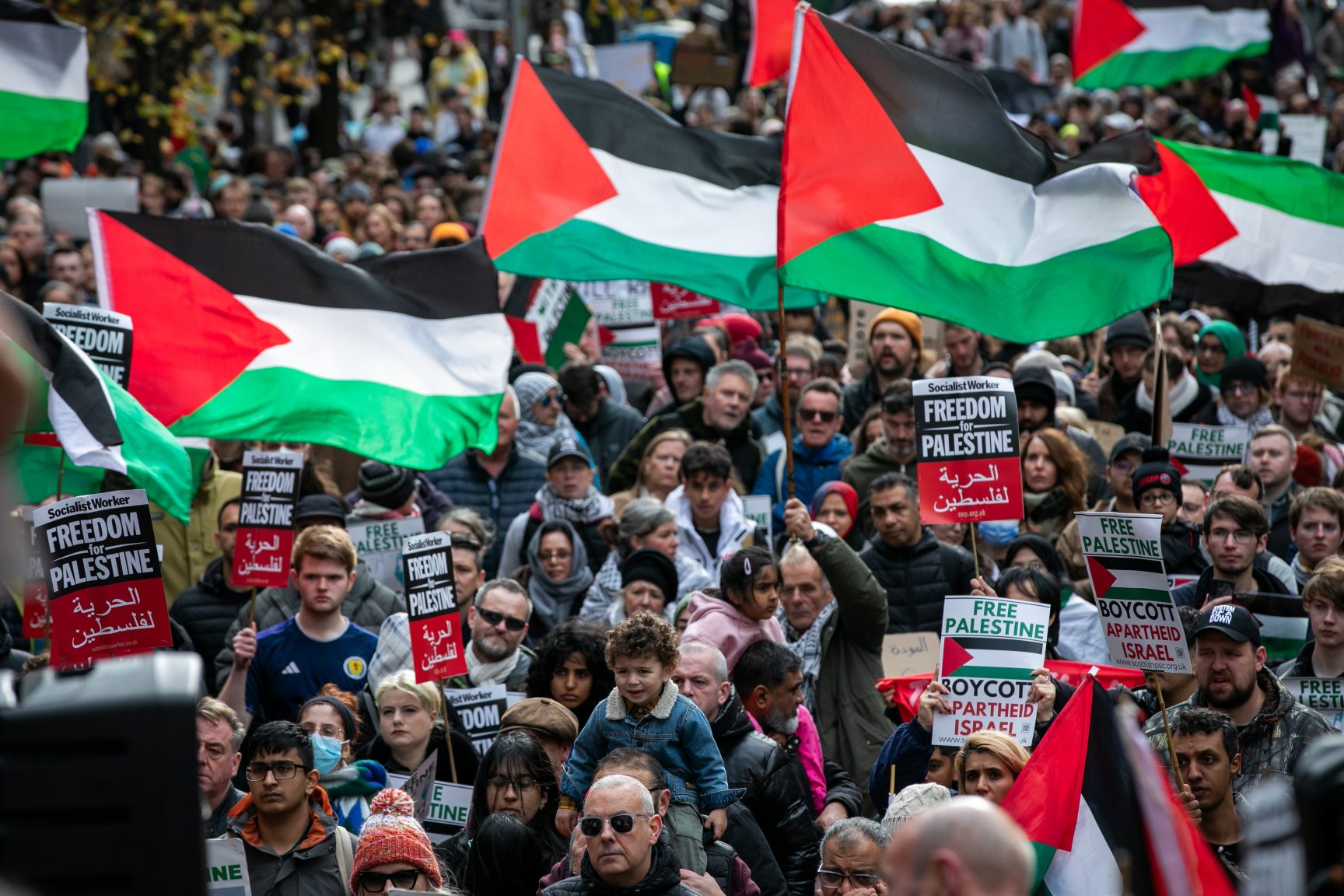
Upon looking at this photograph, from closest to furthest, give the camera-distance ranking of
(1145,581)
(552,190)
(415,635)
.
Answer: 1. (1145,581)
2. (415,635)
3. (552,190)

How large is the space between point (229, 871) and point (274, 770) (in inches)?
16.4

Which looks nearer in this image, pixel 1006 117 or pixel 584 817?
pixel 584 817

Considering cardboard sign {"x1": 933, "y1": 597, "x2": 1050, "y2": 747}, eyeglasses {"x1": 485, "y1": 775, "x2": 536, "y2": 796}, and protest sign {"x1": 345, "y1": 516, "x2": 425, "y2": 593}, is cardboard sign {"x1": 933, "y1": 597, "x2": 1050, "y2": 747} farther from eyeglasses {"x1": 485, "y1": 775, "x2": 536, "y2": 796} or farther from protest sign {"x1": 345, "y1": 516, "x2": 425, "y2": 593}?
protest sign {"x1": 345, "y1": 516, "x2": 425, "y2": 593}

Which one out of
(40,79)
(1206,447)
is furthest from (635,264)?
(40,79)

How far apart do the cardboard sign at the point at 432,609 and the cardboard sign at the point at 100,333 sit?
1724 mm

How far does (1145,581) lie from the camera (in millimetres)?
7184

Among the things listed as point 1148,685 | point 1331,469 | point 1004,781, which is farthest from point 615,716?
point 1331,469

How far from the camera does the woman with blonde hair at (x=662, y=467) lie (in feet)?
35.0

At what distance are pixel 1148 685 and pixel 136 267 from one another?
537cm

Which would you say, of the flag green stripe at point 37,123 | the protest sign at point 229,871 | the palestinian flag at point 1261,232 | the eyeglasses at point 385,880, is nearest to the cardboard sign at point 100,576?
the protest sign at point 229,871

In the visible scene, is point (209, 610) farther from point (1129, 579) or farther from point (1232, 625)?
point (1232, 625)

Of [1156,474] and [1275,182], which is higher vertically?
[1275,182]

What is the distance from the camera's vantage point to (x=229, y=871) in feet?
20.4

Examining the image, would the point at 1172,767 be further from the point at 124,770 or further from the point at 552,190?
the point at 552,190
